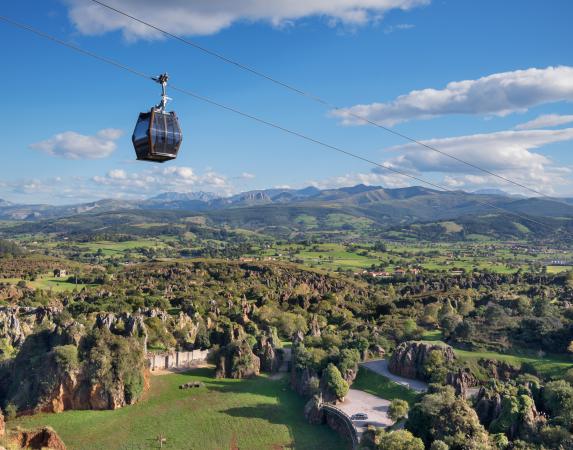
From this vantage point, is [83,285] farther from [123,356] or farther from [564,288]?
[564,288]

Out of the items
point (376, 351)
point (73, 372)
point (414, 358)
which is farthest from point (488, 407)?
point (73, 372)

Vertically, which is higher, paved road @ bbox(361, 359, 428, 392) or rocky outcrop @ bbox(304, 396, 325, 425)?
paved road @ bbox(361, 359, 428, 392)

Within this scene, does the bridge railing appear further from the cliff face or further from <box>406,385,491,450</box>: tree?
the cliff face

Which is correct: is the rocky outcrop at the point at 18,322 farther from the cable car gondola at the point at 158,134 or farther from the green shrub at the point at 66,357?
the cable car gondola at the point at 158,134

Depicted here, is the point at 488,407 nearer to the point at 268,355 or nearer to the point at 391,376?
the point at 391,376

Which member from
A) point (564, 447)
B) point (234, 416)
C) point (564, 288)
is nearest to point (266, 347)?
point (234, 416)

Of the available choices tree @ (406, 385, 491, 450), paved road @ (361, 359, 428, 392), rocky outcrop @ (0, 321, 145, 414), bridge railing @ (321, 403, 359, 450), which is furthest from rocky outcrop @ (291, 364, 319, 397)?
tree @ (406, 385, 491, 450)
